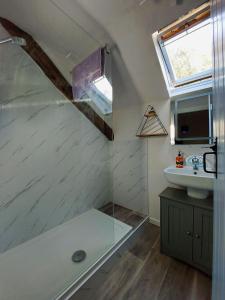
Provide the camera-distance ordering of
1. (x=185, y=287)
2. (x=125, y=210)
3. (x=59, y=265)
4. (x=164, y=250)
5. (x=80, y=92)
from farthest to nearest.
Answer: (x=125, y=210)
(x=80, y=92)
(x=164, y=250)
(x=59, y=265)
(x=185, y=287)

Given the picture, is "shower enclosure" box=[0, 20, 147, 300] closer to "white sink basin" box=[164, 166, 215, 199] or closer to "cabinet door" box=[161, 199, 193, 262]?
"cabinet door" box=[161, 199, 193, 262]

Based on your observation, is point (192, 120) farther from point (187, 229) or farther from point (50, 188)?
point (50, 188)

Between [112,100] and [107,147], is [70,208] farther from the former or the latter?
[112,100]

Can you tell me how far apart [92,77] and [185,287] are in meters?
2.42

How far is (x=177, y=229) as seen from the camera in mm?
1603

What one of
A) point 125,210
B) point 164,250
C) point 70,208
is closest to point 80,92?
point 70,208

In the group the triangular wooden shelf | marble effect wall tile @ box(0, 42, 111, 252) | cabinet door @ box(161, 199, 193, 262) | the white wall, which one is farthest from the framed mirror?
marble effect wall tile @ box(0, 42, 111, 252)

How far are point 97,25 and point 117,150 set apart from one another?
5.43 ft

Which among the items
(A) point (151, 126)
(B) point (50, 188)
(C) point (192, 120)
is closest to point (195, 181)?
(C) point (192, 120)

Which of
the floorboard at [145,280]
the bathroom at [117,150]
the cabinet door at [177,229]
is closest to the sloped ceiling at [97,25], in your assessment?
the bathroom at [117,150]

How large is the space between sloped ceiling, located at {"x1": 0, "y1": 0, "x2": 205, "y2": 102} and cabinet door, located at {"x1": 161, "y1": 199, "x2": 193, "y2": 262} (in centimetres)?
146

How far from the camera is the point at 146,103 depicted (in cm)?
224

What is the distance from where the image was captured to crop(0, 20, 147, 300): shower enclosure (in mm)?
1471

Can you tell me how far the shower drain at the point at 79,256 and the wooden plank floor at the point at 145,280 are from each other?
25cm
